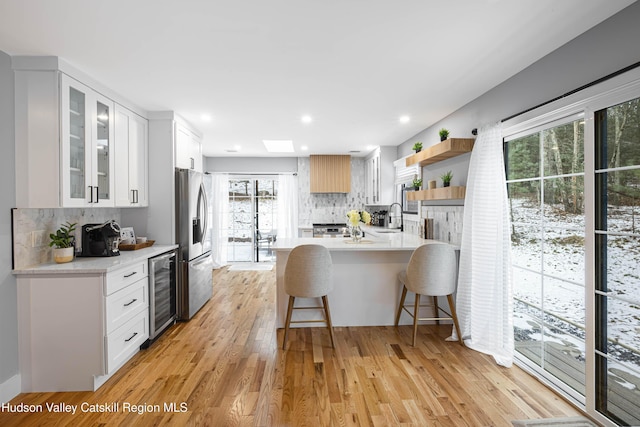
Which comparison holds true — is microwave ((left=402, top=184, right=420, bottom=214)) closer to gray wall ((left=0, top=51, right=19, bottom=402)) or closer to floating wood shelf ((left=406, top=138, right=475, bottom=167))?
floating wood shelf ((left=406, top=138, right=475, bottom=167))

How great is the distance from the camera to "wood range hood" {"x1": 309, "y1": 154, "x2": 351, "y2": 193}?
23.0 feet

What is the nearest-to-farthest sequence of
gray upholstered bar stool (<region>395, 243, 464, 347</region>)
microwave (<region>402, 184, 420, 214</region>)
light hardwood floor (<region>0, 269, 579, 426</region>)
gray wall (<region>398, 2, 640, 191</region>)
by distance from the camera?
gray wall (<region>398, 2, 640, 191</region>)
light hardwood floor (<region>0, 269, 579, 426</region>)
gray upholstered bar stool (<region>395, 243, 464, 347</region>)
microwave (<region>402, 184, 420, 214</region>)

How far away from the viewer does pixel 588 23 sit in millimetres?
1994

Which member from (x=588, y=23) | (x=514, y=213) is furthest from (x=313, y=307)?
(x=588, y=23)

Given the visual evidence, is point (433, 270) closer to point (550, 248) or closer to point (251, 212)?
point (550, 248)

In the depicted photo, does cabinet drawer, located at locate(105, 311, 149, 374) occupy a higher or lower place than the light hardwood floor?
higher

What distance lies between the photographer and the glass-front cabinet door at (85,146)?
2592 millimetres

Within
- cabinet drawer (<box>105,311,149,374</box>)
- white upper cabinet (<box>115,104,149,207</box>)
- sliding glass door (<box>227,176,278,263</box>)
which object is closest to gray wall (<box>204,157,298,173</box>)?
sliding glass door (<box>227,176,278,263</box>)

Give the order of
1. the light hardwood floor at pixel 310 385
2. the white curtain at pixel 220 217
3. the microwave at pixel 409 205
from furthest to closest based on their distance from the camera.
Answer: the white curtain at pixel 220 217, the microwave at pixel 409 205, the light hardwood floor at pixel 310 385

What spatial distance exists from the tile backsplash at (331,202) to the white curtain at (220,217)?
5.32 ft

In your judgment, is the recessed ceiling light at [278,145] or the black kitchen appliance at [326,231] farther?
the black kitchen appliance at [326,231]

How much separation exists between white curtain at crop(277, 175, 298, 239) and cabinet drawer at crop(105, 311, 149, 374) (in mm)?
4178

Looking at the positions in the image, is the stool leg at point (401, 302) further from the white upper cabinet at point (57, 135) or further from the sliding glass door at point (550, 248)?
the white upper cabinet at point (57, 135)

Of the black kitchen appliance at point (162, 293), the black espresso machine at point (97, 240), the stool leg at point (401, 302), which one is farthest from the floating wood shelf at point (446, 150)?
the black espresso machine at point (97, 240)
